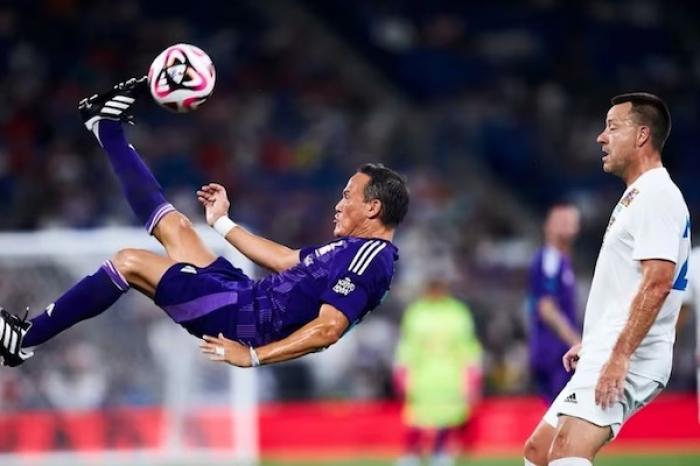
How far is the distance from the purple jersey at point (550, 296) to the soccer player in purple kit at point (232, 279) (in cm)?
281

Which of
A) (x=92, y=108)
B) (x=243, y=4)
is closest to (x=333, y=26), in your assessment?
(x=243, y=4)

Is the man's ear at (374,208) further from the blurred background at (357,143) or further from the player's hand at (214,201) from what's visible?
the blurred background at (357,143)

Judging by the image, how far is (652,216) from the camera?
5859 mm

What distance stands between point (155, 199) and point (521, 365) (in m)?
8.66

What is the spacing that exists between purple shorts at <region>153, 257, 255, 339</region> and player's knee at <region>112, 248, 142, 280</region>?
6.1 inches

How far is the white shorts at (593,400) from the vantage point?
5914mm

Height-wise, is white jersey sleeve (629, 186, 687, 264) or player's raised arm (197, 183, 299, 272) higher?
player's raised arm (197, 183, 299, 272)

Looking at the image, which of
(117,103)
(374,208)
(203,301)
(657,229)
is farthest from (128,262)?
(657,229)

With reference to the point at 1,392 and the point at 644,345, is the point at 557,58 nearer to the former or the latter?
the point at 1,392

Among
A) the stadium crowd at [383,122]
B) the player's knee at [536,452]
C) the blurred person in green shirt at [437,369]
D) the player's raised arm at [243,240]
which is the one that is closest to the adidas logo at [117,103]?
the player's raised arm at [243,240]

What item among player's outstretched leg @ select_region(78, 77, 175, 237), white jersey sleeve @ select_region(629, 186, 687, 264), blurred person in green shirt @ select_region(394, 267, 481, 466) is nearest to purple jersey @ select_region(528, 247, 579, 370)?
blurred person in green shirt @ select_region(394, 267, 481, 466)

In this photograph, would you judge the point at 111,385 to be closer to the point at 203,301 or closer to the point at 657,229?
the point at 203,301

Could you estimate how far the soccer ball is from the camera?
22.0 feet

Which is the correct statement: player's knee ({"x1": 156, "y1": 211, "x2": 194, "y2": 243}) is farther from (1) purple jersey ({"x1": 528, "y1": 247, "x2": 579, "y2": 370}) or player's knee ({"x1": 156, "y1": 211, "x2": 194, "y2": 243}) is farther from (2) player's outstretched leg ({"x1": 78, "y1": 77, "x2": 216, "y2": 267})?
(1) purple jersey ({"x1": 528, "y1": 247, "x2": 579, "y2": 370})
